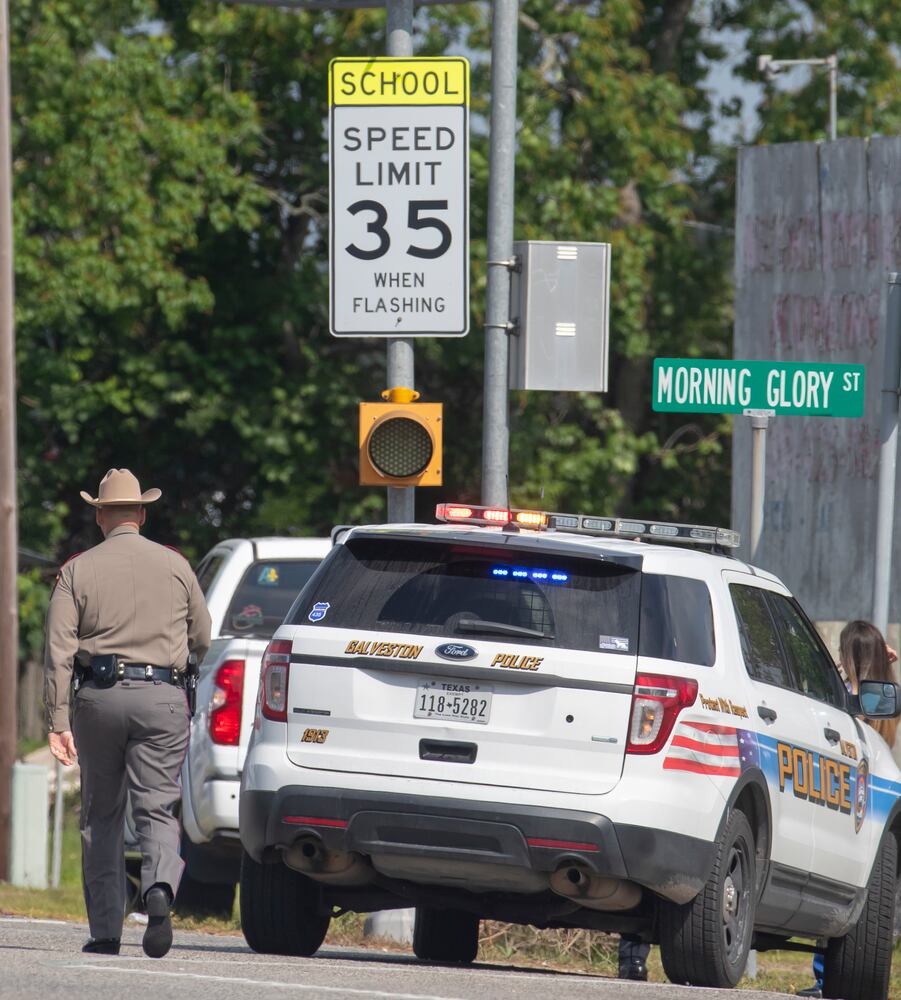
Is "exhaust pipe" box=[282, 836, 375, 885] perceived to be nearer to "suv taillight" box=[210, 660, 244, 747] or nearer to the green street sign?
"suv taillight" box=[210, 660, 244, 747]

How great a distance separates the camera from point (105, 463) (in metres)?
27.6

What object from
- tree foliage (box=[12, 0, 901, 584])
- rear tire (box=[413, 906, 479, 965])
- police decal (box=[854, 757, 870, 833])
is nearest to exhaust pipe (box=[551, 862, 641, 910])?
police decal (box=[854, 757, 870, 833])

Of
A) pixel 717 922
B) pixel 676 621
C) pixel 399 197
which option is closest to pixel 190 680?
pixel 676 621

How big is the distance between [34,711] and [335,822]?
26166 mm

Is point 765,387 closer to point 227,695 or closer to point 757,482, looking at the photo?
point 757,482

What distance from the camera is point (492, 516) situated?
27.4 ft

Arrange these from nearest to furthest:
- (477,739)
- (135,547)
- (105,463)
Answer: (477,739) → (135,547) → (105,463)

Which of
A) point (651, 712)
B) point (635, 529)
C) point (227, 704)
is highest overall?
point (635, 529)

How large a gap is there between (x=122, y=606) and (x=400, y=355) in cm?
360

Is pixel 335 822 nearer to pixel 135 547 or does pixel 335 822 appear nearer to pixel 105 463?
pixel 135 547

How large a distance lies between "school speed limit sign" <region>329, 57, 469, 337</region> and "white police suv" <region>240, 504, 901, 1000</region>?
10.2ft

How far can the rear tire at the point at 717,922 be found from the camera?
7980mm

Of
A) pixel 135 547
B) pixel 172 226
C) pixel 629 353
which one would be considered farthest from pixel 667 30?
pixel 135 547

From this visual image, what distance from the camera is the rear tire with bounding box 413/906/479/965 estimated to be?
10086 mm
